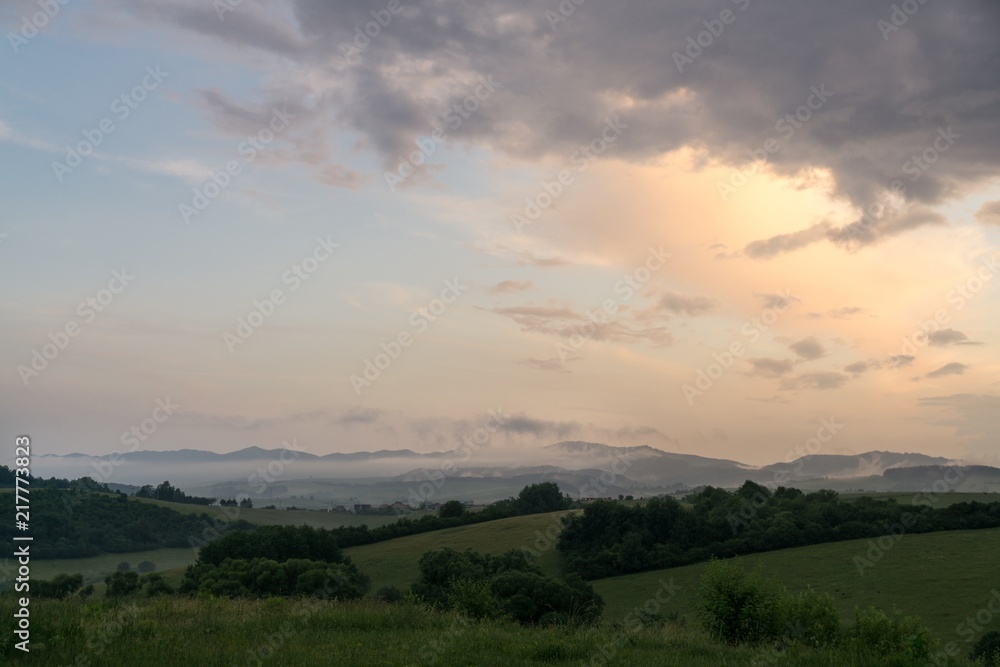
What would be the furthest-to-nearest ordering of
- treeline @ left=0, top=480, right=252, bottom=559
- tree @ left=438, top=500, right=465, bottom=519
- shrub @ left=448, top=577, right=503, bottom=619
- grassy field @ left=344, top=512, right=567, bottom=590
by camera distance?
tree @ left=438, top=500, right=465, bottom=519 → treeline @ left=0, top=480, right=252, bottom=559 → grassy field @ left=344, top=512, right=567, bottom=590 → shrub @ left=448, top=577, right=503, bottom=619

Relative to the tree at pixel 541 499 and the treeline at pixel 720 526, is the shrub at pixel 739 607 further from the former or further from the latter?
the tree at pixel 541 499

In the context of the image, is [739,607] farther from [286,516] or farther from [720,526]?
[286,516]

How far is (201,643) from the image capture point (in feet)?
47.2

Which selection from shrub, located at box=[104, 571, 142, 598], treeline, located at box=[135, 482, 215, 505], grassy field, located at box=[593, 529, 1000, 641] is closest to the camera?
shrub, located at box=[104, 571, 142, 598]

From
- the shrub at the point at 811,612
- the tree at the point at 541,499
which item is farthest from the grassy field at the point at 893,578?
the tree at the point at 541,499

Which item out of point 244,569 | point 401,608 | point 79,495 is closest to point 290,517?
point 79,495

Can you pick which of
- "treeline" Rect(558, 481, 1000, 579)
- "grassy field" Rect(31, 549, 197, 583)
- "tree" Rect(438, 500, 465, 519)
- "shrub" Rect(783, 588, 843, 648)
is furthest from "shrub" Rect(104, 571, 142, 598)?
"tree" Rect(438, 500, 465, 519)

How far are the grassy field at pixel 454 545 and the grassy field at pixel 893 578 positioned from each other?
59.8 ft

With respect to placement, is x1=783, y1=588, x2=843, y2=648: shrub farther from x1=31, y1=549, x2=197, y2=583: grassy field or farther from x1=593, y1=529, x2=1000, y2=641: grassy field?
x1=31, y1=549, x2=197, y2=583: grassy field

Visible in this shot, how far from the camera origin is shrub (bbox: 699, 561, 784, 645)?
80.9 feet

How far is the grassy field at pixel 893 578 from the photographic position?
74669 millimetres

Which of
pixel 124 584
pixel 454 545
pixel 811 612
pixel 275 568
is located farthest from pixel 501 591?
pixel 454 545

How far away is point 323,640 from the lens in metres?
15.7

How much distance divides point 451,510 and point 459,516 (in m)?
3.85
